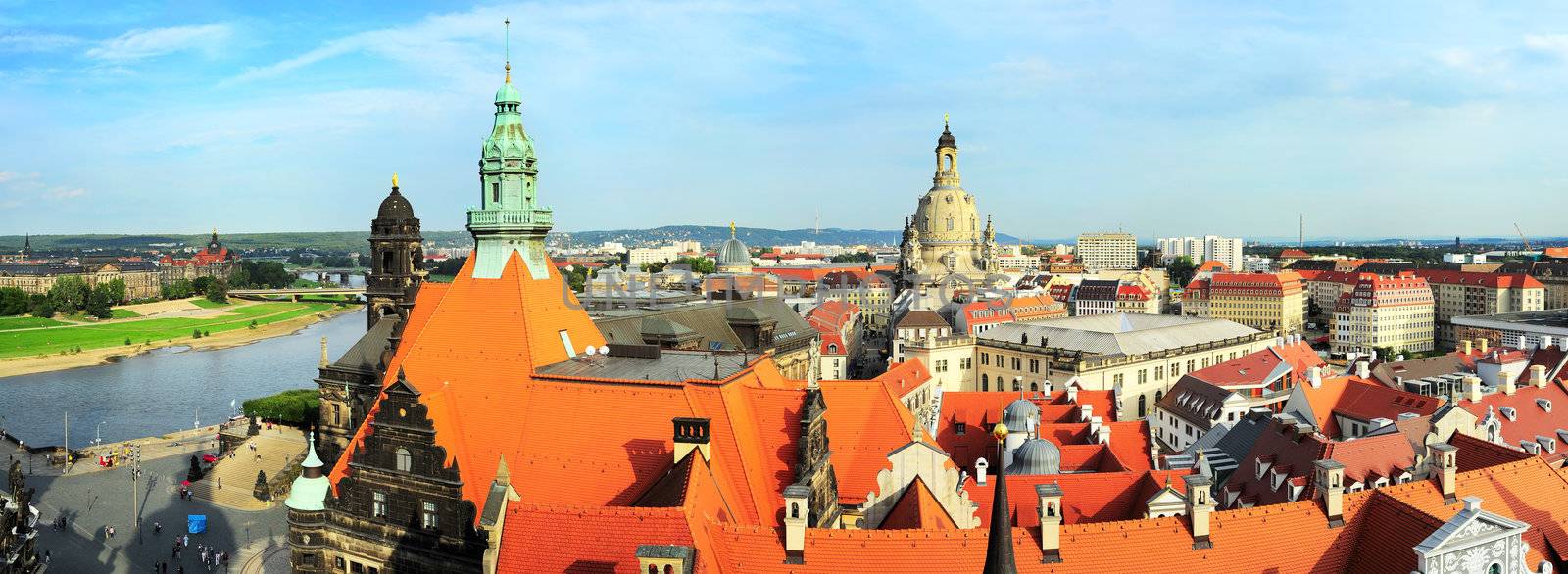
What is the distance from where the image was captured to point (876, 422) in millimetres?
26719

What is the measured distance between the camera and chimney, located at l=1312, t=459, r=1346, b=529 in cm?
1973

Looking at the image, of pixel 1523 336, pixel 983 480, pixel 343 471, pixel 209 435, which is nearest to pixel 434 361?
pixel 343 471

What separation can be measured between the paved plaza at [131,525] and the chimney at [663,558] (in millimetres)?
→ 25197

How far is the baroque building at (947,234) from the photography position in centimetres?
13925

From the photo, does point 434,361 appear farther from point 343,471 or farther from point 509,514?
point 509,514

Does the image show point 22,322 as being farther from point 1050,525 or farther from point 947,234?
point 1050,525

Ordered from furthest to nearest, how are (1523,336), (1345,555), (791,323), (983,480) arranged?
(1523,336) → (791,323) → (983,480) → (1345,555)

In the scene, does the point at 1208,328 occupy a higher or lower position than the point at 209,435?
higher

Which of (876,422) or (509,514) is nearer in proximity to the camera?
(509,514)

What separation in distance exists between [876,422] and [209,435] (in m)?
54.3

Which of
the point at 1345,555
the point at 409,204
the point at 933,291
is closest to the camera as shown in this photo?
the point at 1345,555

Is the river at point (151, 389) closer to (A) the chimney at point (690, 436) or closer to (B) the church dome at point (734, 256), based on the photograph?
(B) the church dome at point (734, 256)

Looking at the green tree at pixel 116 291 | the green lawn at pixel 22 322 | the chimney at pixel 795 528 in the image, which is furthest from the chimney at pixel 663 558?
the green tree at pixel 116 291

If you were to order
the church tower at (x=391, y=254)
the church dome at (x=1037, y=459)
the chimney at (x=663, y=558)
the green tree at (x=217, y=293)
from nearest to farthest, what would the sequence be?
the chimney at (x=663, y=558) → the church dome at (x=1037, y=459) → the church tower at (x=391, y=254) → the green tree at (x=217, y=293)
